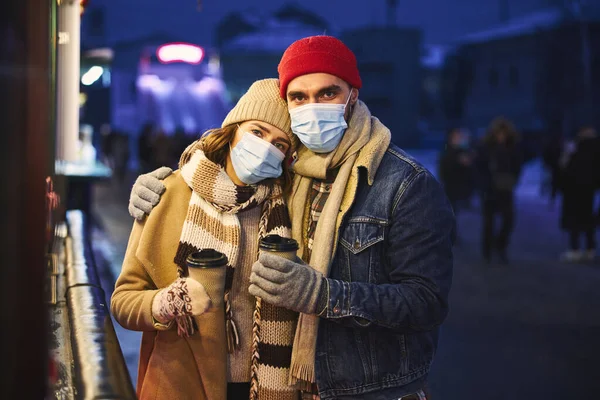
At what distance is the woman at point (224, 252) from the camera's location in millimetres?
2303

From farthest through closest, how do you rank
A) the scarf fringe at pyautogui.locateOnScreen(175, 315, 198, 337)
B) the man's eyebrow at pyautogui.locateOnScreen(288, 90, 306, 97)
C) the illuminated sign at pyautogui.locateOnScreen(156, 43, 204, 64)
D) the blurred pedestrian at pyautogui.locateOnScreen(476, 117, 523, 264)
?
the illuminated sign at pyautogui.locateOnScreen(156, 43, 204, 64), the blurred pedestrian at pyautogui.locateOnScreen(476, 117, 523, 264), the man's eyebrow at pyautogui.locateOnScreen(288, 90, 306, 97), the scarf fringe at pyautogui.locateOnScreen(175, 315, 198, 337)

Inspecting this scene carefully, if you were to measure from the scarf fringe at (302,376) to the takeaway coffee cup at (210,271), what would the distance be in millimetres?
373

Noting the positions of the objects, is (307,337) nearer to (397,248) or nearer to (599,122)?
(397,248)

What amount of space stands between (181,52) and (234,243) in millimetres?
23208

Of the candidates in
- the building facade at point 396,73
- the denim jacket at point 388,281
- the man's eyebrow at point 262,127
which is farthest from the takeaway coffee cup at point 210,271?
the building facade at point 396,73

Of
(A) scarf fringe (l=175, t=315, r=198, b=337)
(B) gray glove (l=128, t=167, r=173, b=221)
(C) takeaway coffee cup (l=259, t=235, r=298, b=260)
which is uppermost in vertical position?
(B) gray glove (l=128, t=167, r=173, b=221)

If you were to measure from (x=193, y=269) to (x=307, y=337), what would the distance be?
1.49 feet

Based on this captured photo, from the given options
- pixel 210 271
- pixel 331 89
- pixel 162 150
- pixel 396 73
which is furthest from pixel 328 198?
pixel 396 73

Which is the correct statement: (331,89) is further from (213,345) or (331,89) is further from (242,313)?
(213,345)

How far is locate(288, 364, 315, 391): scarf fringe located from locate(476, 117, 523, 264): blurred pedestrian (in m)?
7.91

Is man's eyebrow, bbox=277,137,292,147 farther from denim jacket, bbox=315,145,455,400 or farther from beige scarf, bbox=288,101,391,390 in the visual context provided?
denim jacket, bbox=315,145,455,400

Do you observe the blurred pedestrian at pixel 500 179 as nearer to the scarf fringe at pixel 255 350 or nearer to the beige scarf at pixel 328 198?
the beige scarf at pixel 328 198

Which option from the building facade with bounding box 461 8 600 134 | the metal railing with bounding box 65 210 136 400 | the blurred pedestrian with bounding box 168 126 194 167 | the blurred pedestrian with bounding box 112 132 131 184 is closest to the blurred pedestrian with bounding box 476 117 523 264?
the metal railing with bounding box 65 210 136 400

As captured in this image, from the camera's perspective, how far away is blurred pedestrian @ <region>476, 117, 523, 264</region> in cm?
977
